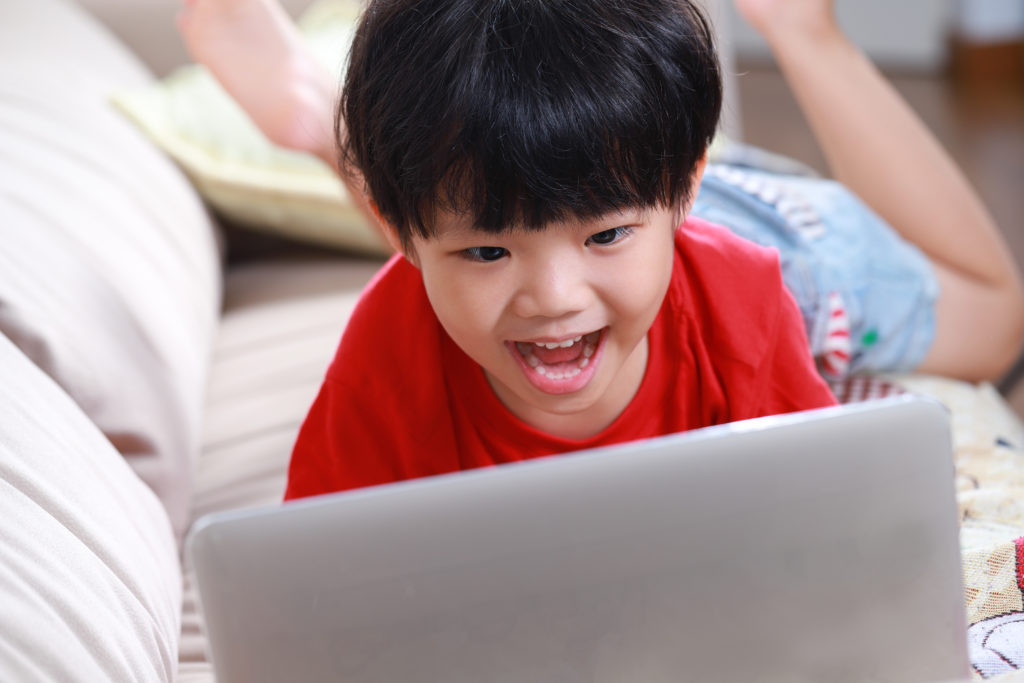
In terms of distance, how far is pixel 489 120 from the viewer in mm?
636

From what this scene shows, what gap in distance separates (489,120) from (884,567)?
335 millimetres

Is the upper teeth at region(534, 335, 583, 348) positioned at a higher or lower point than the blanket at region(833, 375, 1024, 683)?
higher

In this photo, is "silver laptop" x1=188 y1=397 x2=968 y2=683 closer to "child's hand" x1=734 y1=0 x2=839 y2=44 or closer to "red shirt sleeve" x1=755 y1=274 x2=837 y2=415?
"red shirt sleeve" x1=755 y1=274 x2=837 y2=415

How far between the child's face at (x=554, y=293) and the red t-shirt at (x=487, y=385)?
13 centimetres

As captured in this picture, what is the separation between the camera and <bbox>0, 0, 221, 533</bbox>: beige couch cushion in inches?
34.0

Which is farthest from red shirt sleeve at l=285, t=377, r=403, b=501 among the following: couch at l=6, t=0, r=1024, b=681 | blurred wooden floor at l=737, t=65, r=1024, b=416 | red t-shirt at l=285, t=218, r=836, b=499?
blurred wooden floor at l=737, t=65, r=1024, b=416

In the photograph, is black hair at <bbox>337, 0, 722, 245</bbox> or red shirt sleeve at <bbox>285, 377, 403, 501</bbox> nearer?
black hair at <bbox>337, 0, 722, 245</bbox>

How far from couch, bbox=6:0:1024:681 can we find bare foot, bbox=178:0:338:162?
16 centimetres

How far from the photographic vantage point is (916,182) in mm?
1235

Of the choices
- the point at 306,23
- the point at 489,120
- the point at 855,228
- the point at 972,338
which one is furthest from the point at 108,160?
the point at 972,338

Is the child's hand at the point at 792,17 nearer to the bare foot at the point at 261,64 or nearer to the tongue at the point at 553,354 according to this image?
the bare foot at the point at 261,64

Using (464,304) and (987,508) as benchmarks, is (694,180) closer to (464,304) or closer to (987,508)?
(464,304)

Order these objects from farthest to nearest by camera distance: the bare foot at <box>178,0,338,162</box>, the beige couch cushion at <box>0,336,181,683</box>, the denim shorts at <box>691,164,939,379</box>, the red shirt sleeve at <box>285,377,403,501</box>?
the bare foot at <box>178,0,338,162</box>, the denim shorts at <box>691,164,939,379</box>, the red shirt sleeve at <box>285,377,403,501</box>, the beige couch cushion at <box>0,336,181,683</box>

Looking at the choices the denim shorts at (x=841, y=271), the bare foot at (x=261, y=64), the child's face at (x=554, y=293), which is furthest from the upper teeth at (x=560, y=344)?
the bare foot at (x=261, y=64)
